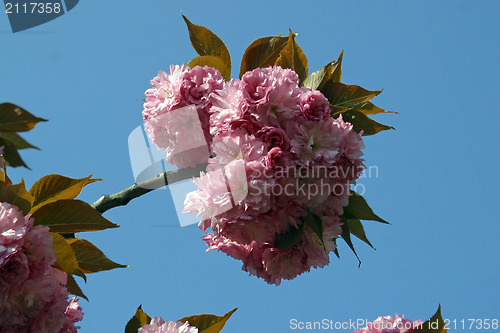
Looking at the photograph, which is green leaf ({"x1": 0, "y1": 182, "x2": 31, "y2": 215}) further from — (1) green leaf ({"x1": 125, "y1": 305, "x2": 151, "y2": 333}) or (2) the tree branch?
(1) green leaf ({"x1": 125, "y1": 305, "x2": 151, "y2": 333})

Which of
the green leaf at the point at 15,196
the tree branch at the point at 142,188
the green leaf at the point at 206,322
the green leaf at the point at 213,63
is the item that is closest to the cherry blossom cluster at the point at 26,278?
the green leaf at the point at 15,196

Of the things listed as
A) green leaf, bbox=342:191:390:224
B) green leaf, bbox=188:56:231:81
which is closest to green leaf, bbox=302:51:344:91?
green leaf, bbox=188:56:231:81

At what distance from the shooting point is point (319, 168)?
2049 millimetres

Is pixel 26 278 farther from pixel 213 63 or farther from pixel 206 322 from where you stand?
pixel 213 63

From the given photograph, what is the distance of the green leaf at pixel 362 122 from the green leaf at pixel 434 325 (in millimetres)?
695

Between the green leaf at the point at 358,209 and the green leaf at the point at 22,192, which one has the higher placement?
the green leaf at the point at 22,192

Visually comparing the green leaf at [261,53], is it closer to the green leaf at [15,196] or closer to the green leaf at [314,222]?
the green leaf at [314,222]

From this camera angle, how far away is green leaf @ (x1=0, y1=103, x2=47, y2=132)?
1.53 m

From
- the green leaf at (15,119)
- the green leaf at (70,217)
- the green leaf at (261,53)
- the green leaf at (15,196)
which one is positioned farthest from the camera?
the green leaf at (261,53)

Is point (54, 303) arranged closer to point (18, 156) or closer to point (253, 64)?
point (18, 156)

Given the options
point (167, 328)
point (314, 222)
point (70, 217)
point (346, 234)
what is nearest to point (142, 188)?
point (70, 217)

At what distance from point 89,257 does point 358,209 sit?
1.00 meters

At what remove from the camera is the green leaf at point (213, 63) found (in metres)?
2.40

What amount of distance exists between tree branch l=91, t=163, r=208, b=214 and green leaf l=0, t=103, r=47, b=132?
81cm
